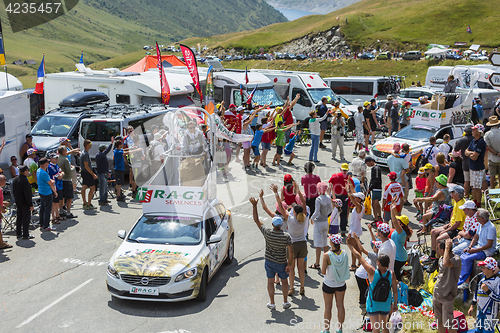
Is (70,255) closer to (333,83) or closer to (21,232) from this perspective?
(21,232)

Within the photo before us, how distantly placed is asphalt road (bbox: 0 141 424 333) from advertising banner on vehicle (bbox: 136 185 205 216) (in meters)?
1.48

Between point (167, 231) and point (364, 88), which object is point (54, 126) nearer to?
point (167, 231)

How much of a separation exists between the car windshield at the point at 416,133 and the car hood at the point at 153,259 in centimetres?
1112

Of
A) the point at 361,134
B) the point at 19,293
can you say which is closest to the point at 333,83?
the point at 361,134

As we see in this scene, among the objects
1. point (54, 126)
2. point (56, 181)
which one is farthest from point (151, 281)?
point (54, 126)

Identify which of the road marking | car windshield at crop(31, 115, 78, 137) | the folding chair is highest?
car windshield at crop(31, 115, 78, 137)

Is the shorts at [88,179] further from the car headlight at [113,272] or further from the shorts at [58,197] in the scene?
the car headlight at [113,272]

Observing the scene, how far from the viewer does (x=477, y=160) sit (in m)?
10.9

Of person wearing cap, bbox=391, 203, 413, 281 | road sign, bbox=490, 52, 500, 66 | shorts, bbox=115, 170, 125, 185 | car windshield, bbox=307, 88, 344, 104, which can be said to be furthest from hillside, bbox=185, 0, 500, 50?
person wearing cap, bbox=391, 203, 413, 281

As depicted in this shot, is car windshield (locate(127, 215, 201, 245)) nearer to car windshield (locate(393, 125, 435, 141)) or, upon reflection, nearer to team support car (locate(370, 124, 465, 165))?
team support car (locate(370, 124, 465, 165))

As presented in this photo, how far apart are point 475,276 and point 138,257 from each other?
5.59m

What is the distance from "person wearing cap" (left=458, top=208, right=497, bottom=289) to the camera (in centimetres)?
711

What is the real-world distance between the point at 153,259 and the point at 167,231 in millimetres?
821

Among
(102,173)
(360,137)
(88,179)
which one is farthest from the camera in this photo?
(360,137)
